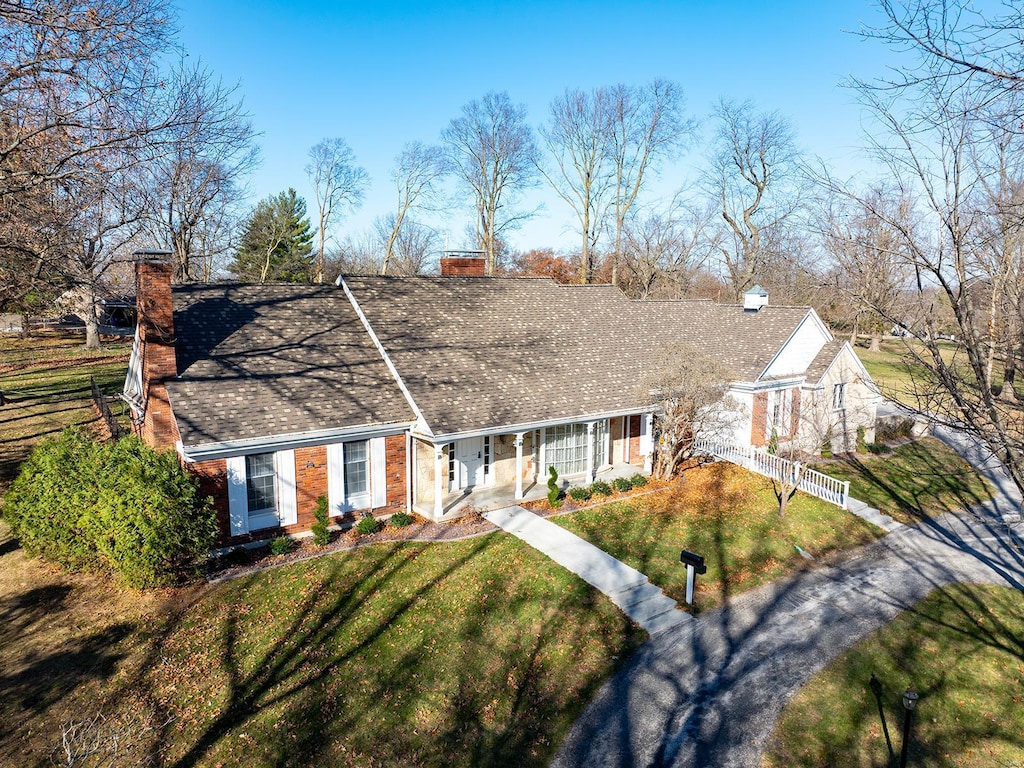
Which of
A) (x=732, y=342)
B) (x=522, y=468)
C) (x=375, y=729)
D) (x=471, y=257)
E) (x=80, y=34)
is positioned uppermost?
(x=80, y=34)

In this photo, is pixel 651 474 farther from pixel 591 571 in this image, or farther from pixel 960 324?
pixel 960 324

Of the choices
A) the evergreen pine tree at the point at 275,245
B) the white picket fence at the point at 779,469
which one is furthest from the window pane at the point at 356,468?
the evergreen pine tree at the point at 275,245

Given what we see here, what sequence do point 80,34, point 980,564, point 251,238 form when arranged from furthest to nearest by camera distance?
1. point 251,238
2. point 980,564
3. point 80,34

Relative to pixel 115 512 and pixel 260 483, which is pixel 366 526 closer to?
pixel 260 483

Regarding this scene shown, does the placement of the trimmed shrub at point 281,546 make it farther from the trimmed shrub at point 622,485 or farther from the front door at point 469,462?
the trimmed shrub at point 622,485

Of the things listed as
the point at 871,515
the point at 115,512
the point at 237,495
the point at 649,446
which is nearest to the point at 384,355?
the point at 237,495

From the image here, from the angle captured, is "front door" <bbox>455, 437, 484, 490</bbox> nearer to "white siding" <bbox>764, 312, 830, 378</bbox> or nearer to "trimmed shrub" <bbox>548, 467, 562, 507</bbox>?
"trimmed shrub" <bbox>548, 467, 562, 507</bbox>

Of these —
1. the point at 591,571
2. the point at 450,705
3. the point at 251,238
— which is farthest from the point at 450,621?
the point at 251,238
